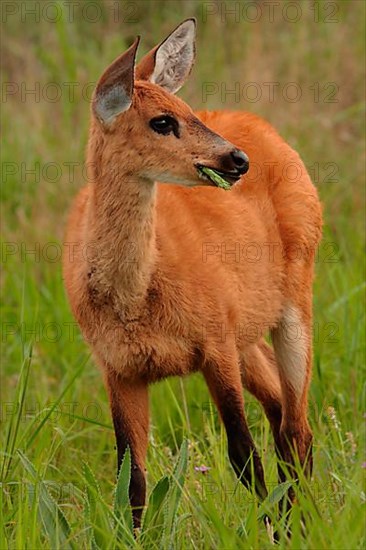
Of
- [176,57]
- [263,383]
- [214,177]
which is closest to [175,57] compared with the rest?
[176,57]

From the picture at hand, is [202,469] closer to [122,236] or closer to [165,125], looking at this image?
[122,236]

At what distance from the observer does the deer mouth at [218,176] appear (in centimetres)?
466

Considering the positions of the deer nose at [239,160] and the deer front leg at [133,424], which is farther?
the deer front leg at [133,424]

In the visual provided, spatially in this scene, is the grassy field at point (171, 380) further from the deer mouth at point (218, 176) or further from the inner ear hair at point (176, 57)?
the inner ear hair at point (176, 57)

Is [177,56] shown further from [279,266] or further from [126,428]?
[126,428]

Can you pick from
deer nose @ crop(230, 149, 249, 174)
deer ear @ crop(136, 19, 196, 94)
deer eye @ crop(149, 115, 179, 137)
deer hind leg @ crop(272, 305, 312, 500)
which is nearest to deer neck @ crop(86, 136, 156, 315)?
deer eye @ crop(149, 115, 179, 137)

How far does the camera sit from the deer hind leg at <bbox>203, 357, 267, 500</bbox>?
4.99 meters

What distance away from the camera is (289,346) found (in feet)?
19.0

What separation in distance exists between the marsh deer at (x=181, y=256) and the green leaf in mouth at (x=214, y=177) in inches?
0.8

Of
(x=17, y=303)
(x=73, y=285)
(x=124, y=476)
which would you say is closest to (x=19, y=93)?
(x=17, y=303)

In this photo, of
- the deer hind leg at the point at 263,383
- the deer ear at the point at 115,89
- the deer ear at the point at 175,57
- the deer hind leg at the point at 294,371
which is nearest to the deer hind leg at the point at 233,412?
the deer hind leg at the point at 294,371

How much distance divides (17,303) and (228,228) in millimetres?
2639

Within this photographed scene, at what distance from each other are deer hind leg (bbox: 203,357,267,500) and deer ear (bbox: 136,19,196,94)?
1.25 meters

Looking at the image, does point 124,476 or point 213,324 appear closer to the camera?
point 124,476
